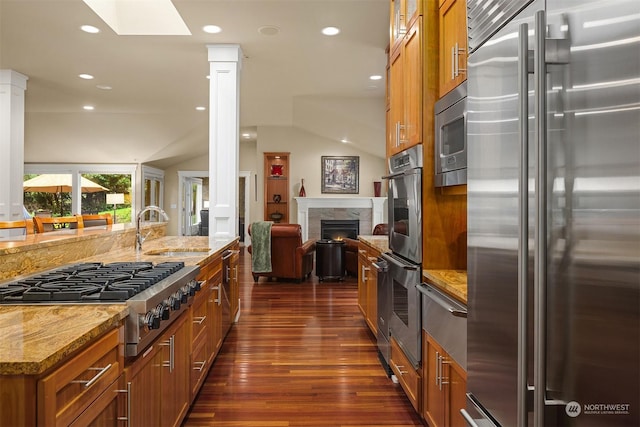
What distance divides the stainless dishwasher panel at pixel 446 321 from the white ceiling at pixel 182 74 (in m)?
2.75

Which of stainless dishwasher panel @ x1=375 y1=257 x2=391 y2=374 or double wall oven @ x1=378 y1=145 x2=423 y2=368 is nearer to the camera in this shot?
double wall oven @ x1=378 y1=145 x2=423 y2=368

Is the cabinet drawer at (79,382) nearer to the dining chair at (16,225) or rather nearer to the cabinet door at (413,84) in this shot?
the cabinet door at (413,84)

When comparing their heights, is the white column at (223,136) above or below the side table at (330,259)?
above

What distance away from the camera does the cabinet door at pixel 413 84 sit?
2398 mm

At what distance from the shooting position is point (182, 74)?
579 centimetres

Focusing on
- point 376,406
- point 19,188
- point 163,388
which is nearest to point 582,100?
point 163,388

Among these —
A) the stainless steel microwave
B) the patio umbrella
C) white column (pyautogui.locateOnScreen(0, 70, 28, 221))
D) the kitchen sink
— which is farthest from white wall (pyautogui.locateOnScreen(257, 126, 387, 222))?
the stainless steel microwave

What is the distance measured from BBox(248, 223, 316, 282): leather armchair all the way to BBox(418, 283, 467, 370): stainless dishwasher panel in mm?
4417

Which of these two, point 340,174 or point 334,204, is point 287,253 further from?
point 340,174

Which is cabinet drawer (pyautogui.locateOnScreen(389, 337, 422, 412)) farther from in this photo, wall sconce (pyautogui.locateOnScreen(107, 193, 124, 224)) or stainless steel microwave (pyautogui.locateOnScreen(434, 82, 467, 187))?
wall sconce (pyautogui.locateOnScreen(107, 193, 124, 224))

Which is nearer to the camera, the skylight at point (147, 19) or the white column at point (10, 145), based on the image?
the skylight at point (147, 19)

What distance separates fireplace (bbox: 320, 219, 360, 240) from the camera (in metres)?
9.83

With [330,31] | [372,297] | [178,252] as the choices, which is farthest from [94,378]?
[330,31]

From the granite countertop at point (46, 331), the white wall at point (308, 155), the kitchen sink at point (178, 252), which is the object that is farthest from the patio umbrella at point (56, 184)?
the granite countertop at point (46, 331)
